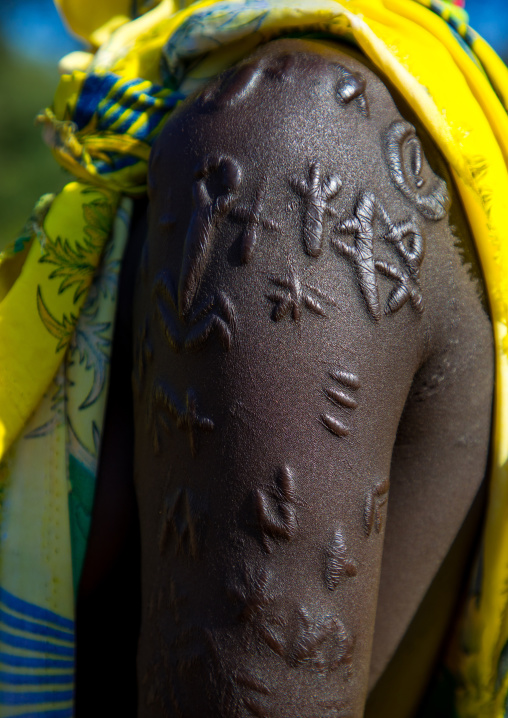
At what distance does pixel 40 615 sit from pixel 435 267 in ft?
2.98

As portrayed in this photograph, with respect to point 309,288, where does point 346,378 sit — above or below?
below

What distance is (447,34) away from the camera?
3.34ft

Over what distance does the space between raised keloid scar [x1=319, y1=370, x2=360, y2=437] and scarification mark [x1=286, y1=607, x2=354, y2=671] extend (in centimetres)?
24

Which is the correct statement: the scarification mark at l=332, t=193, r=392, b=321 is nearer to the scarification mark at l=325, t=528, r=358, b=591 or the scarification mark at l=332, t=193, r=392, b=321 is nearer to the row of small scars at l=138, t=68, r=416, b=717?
the row of small scars at l=138, t=68, r=416, b=717

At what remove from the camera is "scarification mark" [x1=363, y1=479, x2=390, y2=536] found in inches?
32.7

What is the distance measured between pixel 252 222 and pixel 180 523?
17.0 inches

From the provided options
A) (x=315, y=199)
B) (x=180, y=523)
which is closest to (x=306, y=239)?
(x=315, y=199)

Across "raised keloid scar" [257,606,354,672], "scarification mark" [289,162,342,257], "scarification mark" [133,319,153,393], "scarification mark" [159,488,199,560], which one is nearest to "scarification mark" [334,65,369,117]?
"scarification mark" [289,162,342,257]

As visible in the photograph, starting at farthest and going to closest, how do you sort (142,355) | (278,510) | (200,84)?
(200,84) < (142,355) < (278,510)

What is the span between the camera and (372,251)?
822 millimetres

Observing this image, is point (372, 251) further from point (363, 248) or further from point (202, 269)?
point (202, 269)

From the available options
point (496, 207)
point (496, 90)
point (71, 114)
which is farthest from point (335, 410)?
point (71, 114)

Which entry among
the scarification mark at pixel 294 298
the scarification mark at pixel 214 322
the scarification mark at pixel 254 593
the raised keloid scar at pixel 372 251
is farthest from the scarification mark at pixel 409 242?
the scarification mark at pixel 254 593

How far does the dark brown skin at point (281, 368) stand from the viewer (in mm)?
798
